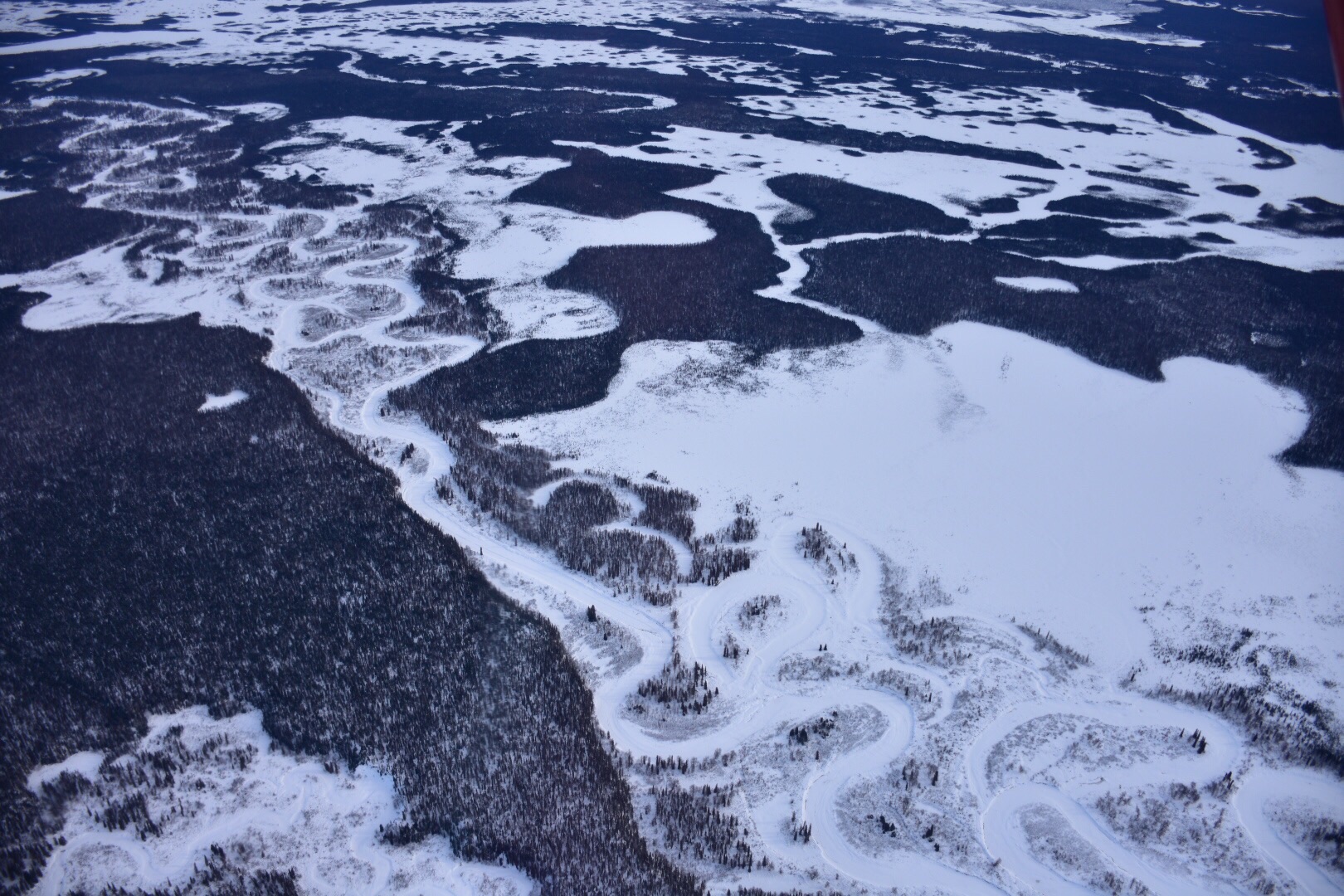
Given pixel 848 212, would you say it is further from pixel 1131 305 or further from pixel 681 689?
pixel 681 689

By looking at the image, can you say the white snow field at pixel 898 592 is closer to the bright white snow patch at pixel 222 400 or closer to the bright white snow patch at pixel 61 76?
the bright white snow patch at pixel 222 400

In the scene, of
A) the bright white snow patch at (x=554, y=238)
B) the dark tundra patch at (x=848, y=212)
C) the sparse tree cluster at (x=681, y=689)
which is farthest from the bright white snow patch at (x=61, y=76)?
the sparse tree cluster at (x=681, y=689)

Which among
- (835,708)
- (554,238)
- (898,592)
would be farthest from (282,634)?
(554,238)

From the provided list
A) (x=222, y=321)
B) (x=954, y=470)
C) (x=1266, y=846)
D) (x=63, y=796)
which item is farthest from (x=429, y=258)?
(x=1266, y=846)

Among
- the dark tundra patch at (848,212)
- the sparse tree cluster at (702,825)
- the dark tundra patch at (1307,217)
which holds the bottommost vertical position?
the sparse tree cluster at (702,825)

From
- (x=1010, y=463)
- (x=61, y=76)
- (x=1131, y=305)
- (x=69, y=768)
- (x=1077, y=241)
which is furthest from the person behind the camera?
(x=61, y=76)
